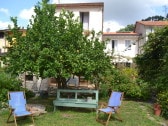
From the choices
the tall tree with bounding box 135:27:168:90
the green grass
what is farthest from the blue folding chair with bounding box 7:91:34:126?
the tall tree with bounding box 135:27:168:90

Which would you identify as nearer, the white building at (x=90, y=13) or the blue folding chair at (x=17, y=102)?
the blue folding chair at (x=17, y=102)

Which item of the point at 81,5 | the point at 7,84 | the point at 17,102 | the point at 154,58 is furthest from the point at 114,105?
the point at 81,5

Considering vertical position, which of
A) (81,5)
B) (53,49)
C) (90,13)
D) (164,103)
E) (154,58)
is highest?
(81,5)

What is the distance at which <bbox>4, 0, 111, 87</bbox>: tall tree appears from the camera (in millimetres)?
11461

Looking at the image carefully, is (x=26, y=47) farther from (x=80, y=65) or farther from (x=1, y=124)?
(x=1, y=124)

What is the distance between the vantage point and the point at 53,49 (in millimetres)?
11562

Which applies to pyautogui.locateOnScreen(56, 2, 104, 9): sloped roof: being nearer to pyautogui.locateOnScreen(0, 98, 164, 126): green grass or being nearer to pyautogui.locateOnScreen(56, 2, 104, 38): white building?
pyautogui.locateOnScreen(56, 2, 104, 38): white building

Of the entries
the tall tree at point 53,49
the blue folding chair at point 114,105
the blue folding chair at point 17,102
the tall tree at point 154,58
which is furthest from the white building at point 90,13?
the blue folding chair at point 17,102

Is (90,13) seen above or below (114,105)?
above

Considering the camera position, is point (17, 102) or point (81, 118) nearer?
point (17, 102)

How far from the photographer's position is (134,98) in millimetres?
16688

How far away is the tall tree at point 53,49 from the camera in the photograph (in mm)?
11461

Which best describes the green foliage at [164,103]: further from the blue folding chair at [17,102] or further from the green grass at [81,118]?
the blue folding chair at [17,102]

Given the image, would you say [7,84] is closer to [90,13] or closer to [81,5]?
[90,13]
